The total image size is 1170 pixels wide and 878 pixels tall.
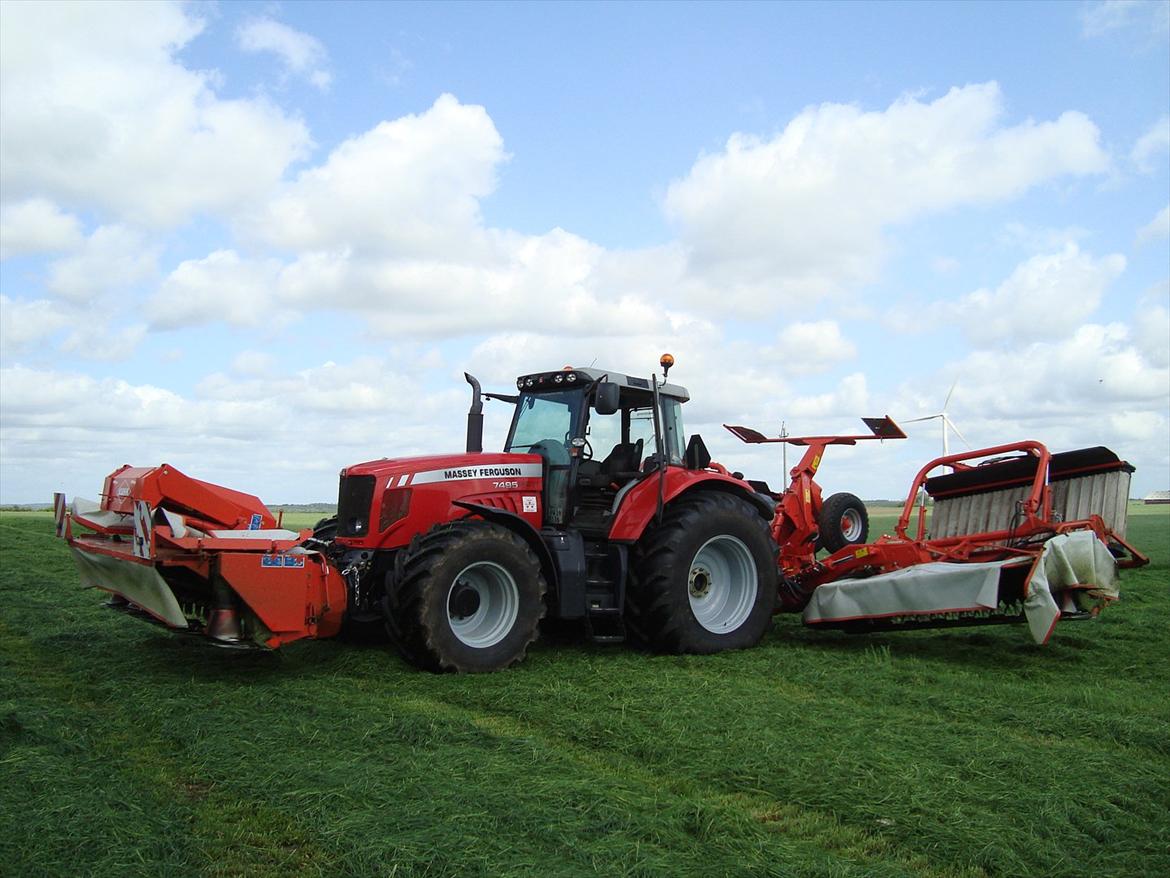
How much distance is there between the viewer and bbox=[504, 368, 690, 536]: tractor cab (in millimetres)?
8023

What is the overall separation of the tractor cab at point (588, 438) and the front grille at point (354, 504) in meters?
1.38

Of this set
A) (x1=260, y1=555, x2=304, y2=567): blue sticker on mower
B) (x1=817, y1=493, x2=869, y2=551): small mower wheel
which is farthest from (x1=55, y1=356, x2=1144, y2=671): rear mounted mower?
(x1=817, y1=493, x2=869, y2=551): small mower wheel

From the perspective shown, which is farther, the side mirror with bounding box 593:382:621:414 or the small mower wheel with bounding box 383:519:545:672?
the side mirror with bounding box 593:382:621:414

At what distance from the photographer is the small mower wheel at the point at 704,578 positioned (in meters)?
7.78

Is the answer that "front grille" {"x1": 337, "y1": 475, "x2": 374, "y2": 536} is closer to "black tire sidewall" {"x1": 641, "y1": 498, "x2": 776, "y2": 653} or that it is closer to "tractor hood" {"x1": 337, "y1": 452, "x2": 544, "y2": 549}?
"tractor hood" {"x1": 337, "y1": 452, "x2": 544, "y2": 549}

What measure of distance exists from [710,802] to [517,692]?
2.17 m

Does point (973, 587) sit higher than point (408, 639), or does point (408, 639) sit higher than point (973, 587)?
point (973, 587)

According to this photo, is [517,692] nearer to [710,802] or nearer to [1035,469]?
[710,802]

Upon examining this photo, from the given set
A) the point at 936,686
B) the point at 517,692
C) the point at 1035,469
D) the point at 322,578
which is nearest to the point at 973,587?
the point at 936,686

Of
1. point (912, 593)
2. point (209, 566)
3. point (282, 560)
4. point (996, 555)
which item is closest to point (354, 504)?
point (282, 560)

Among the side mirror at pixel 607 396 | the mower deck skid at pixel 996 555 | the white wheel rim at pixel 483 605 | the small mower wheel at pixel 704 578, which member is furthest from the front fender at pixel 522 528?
the mower deck skid at pixel 996 555

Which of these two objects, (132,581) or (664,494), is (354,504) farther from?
(664,494)

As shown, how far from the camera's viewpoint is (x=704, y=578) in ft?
27.6

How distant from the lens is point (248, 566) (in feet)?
20.8
